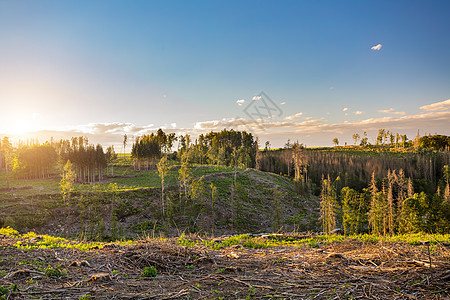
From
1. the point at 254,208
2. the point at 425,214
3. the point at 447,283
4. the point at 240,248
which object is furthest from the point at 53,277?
the point at 254,208

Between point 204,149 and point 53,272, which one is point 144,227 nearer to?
point 53,272

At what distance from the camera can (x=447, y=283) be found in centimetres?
553

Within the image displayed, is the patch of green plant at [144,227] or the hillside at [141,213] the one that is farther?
the patch of green plant at [144,227]

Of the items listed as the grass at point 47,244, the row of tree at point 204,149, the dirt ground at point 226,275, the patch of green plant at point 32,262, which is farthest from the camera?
the row of tree at point 204,149

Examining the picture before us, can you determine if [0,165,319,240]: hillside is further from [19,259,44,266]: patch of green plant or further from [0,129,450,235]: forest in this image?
[19,259,44,266]: patch of green plant

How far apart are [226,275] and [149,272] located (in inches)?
95.0

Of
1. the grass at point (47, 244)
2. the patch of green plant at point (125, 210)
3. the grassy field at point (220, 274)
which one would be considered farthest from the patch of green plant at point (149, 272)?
the patch of green plant at point (125, 210)

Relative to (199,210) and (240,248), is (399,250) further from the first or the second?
(199,210)

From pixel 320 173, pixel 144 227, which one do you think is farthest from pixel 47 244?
pixel 320 173

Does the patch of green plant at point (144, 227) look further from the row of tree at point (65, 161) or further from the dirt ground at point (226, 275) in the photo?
the row of tree at point (65, 161)

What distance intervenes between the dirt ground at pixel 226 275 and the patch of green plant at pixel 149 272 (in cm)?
12

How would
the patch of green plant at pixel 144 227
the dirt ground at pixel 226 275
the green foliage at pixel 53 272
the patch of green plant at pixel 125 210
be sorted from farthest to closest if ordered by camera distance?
1. the patch of green plant at pixel 125 210
2. the patch of green plant at pixel 144 227
3. the green foliage at pixel 53 272
4. the dirt ground at pixel 226 275

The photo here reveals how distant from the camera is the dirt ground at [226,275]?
571 centimetres

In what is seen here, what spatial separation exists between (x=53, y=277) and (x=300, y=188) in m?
70.8
